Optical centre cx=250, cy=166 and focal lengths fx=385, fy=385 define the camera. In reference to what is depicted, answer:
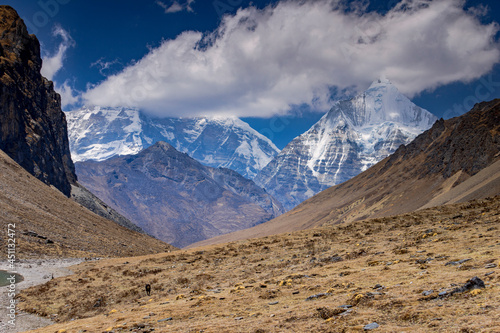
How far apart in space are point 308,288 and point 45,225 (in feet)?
230

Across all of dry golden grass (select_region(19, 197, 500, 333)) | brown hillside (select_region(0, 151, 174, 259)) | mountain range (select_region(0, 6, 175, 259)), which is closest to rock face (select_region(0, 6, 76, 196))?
mountain range (select_region(0, 6, 175, 259))

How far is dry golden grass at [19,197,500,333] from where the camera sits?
12.2 m

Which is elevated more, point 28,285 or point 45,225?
point 45,225

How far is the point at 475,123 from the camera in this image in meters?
155

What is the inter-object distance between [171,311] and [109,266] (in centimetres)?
2604

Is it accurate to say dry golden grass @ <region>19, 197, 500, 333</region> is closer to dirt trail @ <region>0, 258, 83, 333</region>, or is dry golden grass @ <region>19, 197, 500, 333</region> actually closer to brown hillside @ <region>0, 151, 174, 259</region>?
dirt trail @ <region>0, 258, 83, 333</region>

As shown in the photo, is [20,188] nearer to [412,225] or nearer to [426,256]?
[412,225]

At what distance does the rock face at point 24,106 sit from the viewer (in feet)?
440

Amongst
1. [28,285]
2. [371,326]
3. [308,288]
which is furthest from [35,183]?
[371,326]

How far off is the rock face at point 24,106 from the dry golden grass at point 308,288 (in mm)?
119316

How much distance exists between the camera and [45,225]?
74.3 m

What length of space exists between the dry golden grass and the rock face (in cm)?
11932

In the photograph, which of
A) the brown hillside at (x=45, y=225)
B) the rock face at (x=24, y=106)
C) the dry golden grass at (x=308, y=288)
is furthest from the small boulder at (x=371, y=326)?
the rock face at (x=24, y=106)

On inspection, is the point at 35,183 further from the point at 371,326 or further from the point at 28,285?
the point at 371,326
